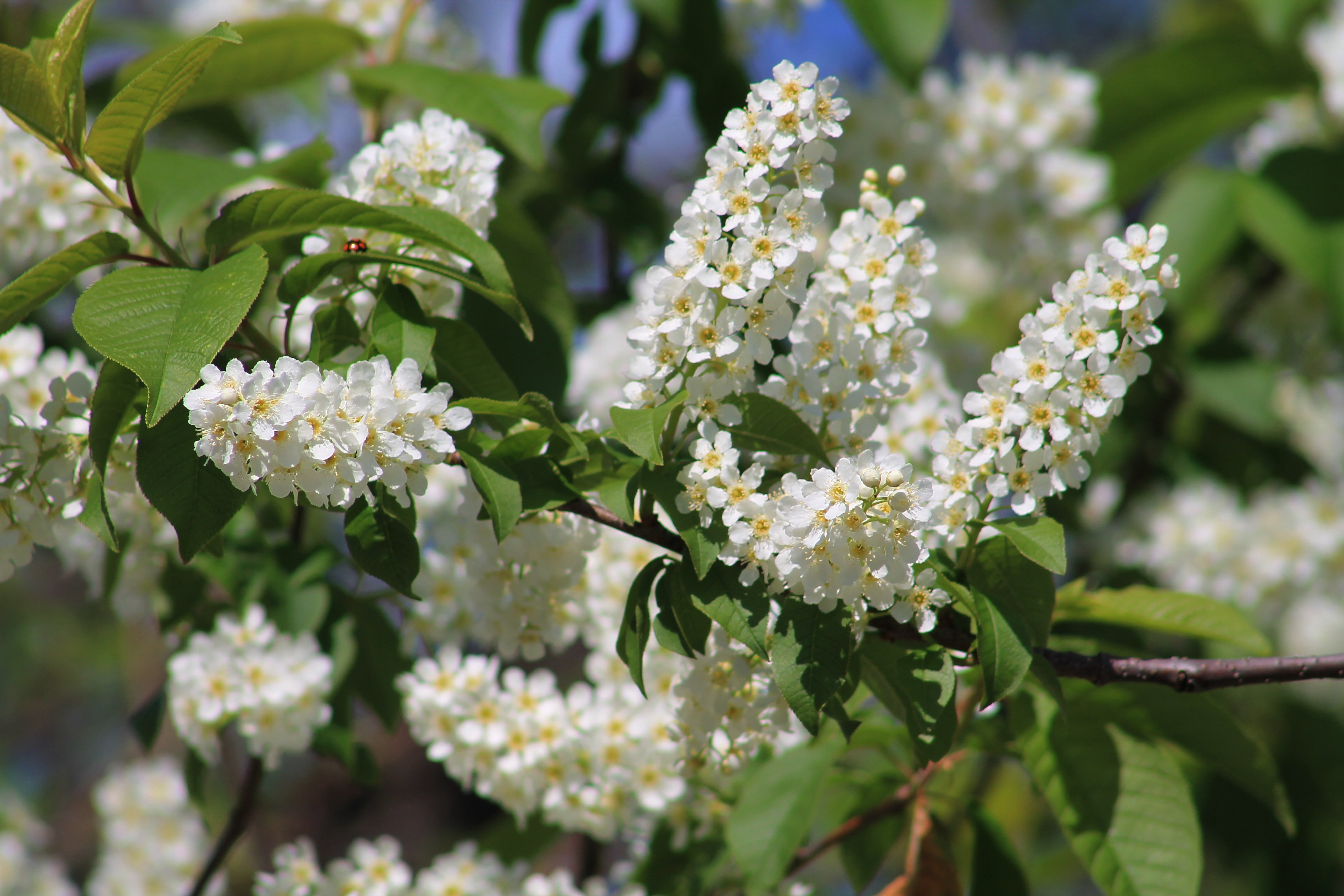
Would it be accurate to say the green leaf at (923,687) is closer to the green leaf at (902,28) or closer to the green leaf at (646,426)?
the green leaf at (646,426)

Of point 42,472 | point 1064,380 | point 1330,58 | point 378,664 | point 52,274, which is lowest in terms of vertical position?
point 378,664

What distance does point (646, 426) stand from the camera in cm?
109

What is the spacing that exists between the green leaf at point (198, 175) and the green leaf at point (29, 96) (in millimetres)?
499

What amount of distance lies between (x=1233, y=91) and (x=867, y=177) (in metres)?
1.93

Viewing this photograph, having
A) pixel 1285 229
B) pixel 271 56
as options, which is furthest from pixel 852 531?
pixel 1285 229

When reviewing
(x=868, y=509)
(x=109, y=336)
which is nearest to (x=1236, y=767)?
(x=868, y=509)

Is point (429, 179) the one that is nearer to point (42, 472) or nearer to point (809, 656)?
point (42, 472)

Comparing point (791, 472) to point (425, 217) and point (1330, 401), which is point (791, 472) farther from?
point (1330, 401)

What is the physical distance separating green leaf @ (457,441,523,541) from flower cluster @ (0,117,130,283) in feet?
3.12

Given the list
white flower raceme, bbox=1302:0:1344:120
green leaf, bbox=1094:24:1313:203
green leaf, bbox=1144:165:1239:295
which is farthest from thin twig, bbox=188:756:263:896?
white flower raceme, bbox=1302:0:1344:120

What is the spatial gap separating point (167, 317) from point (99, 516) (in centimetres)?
22

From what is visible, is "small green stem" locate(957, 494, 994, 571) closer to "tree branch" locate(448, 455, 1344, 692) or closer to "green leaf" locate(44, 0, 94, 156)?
"tree branch" locate(448, 455, 1344, 692)

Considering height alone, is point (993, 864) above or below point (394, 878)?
above

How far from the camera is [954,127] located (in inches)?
118
